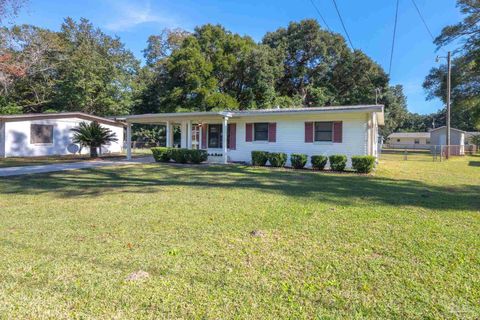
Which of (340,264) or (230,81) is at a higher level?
(230,81)

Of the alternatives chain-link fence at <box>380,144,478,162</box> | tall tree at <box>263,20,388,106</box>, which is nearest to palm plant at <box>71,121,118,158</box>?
tall tree at <box>263,20,388,106</box>

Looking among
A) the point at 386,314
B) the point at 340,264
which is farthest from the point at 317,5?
the point at 386,314

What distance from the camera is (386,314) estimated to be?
246cm

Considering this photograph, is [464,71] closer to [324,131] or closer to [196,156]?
[324,131]

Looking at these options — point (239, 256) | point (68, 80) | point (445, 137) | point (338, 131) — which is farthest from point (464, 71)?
point (68, 80)

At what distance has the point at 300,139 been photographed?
45.7 feet

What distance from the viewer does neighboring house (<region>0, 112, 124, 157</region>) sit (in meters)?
17.0

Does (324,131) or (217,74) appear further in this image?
(217,74)

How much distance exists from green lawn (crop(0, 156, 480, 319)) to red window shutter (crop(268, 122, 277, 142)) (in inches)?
304

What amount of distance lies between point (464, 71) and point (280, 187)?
1030 inches

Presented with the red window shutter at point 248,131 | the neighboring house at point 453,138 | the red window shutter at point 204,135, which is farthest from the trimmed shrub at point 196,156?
the neighboring house at point 453,138

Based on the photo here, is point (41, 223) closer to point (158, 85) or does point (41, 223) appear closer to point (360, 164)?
point (360, 164)

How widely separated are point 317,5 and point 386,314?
8437 millimetres

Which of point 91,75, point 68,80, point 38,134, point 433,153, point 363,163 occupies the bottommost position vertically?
point 363,163
